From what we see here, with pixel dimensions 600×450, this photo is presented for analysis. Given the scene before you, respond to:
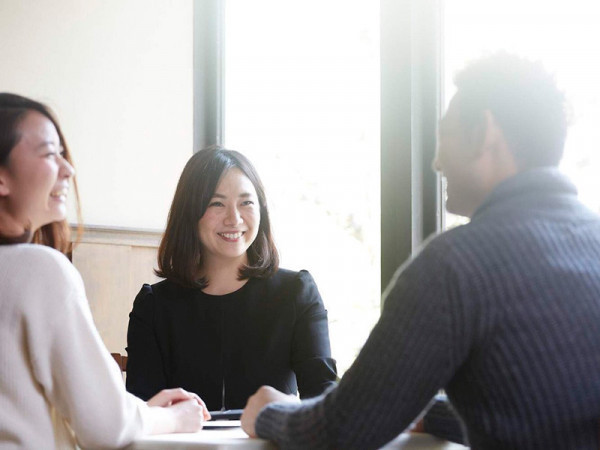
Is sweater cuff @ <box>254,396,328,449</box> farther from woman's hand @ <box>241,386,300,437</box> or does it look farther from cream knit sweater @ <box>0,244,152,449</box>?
cream knit sweater @ <box>0,244,152,449</box>

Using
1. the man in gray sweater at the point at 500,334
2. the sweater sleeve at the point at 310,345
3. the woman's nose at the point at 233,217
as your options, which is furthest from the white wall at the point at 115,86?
the man in gray sweater at the point at 500,334

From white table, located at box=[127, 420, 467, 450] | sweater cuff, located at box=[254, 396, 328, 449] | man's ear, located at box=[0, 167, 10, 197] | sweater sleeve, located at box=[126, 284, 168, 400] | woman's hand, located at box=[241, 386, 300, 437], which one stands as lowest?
sweater sleeve, located at box=[126, 284, 168, 400]

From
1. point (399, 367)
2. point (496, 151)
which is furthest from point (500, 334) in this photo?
point (496, 151)

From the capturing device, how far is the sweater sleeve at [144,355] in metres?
2.45

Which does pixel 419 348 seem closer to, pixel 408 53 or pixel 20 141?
pixel 20 141

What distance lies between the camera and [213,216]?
2.63 m

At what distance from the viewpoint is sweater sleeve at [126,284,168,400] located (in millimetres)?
2445

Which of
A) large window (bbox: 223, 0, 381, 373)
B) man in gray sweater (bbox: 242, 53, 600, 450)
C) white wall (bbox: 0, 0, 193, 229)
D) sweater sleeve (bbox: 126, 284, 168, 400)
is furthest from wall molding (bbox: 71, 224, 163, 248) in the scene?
man in gray sweater (bbox: 242, 53, 600, 450)

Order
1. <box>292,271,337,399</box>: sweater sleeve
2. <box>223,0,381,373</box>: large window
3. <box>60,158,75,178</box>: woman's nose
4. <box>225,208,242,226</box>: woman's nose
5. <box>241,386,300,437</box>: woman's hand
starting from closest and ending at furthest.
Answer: <box>241,386,300,437</box>: woman's hand, <box>60,158,75,178</box>: woman's nose, <box>292,271,337,399</box>: sweater sleeve, <box>225,208,242,226</box>: woman's nose, <box>223,0,381,373</box>: large window

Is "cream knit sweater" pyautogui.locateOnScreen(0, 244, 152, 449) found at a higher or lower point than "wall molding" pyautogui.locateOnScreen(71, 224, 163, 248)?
higher

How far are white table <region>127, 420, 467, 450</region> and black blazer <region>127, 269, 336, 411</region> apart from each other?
78 centimetres

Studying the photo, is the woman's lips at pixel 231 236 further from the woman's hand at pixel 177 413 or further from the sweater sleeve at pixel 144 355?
the woman's hand at pixel 177 413

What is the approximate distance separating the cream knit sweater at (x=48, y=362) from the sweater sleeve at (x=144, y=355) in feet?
3.15

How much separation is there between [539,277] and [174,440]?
69 cm
